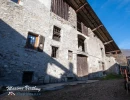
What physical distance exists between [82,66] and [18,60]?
283 inches

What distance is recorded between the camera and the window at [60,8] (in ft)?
36.1

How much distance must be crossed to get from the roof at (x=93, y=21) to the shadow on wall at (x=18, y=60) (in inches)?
297

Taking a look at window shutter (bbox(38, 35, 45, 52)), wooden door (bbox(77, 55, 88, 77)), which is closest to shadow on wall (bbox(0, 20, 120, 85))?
window shutter (bbox(38, 35, 45, 52))

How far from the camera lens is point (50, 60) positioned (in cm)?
910

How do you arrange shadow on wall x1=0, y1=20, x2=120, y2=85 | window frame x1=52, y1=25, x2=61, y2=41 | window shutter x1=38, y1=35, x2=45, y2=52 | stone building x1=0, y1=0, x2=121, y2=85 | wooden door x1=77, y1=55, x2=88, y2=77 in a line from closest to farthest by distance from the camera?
shadow on wall x1=0, y1=20, x2=120, y2=85 < stone building x1=0, y1=0, x2=121, y2=85 < window shutter x1=38, y1=35, x2=45, y2=52 < window frame x1=52, y1=25, x2=61, y2=41 < wooden door x1=77, y1=55, x2=88, y2=77

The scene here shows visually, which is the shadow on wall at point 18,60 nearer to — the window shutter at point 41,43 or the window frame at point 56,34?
the window shutter at point 41,43

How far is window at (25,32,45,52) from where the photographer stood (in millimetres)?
8425

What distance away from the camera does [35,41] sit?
349 inches

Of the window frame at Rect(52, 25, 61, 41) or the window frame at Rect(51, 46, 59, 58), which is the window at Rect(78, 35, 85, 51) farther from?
the window frame at Rect(51, 46, 59, 58)

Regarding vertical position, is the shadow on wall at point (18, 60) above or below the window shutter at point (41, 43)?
below

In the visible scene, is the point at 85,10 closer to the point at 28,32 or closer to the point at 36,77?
the point at 28,32

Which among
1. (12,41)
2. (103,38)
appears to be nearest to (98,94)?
(12,41)

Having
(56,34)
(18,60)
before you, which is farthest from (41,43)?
(18,60)

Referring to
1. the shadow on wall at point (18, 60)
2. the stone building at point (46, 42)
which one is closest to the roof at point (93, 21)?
the stone building at point (46, 42)
